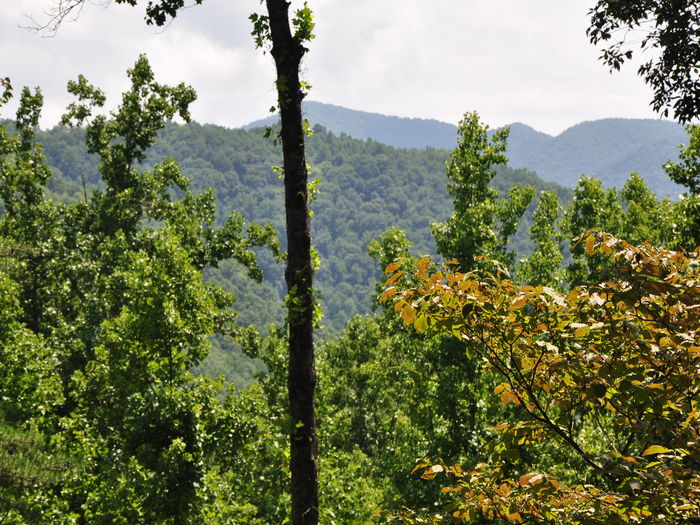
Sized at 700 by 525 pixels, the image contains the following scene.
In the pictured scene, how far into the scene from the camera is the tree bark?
16.9 ft

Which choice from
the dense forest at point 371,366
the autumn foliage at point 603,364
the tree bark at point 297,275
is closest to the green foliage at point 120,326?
the dense forest at point 371,366

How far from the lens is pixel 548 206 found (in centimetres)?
1839

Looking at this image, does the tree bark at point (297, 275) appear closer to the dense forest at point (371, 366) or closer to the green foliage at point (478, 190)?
the dense forest at point (371, 366)

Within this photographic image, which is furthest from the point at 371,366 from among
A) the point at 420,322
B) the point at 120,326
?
the point at 420,322

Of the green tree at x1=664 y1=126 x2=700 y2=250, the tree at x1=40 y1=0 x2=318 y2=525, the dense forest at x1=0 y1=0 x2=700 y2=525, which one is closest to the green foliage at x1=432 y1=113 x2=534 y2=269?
the dense forest at x1=0 y1=0 x2=700 y2=525

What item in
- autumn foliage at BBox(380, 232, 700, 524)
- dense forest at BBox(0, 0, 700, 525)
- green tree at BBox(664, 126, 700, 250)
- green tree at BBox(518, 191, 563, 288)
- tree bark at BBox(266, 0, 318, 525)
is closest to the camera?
autumn foliage at BBox(380, 232, 700, 524)

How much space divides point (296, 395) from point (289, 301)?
0.90m

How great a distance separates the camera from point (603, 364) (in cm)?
339

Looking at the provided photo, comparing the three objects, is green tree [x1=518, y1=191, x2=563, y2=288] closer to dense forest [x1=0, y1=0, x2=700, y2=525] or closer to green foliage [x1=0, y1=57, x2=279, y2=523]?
dense forest [x1=0, y1=0, x2=700, y2=525]

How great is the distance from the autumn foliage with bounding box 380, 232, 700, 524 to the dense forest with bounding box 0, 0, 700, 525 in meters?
0.02

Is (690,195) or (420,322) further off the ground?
(690,195)

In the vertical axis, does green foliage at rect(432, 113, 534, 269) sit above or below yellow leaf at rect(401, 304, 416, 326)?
above

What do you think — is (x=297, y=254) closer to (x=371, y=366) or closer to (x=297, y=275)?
(x=297, y=275)

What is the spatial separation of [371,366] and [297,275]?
1682 centimetres
